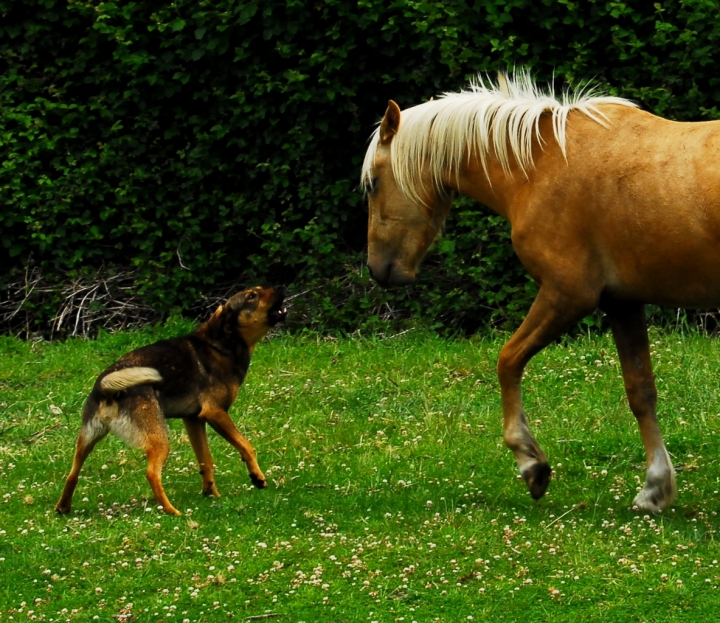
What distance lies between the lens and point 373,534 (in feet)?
22.1

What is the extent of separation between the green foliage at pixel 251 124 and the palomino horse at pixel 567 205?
3.96 m

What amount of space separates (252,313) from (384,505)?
5.15ft

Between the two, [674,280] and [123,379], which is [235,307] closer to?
[123,379]

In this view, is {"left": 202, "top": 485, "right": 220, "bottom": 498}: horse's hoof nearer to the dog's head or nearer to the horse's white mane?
the dog's head

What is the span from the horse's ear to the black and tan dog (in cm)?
130

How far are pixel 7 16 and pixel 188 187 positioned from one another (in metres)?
2.56

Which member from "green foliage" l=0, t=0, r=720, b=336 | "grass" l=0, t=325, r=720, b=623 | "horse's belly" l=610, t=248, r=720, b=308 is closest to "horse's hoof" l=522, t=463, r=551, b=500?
"grass" l=0, t=325, r=720, b=623

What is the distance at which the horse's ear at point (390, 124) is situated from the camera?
24.0 ft

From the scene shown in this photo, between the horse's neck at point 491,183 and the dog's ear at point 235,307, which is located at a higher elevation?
the horse's neck at point 491,183

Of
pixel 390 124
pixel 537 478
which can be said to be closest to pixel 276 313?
Answer: pixel 390 124

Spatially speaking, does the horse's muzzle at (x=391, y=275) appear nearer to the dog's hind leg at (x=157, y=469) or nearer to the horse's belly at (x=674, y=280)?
the horse's belly at (x=674, y=280)

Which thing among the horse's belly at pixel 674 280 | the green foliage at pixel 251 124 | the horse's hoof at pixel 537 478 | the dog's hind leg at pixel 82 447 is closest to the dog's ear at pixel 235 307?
the dog's hind leg at pixel 82 447

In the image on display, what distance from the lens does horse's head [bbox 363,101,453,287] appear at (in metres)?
7.37

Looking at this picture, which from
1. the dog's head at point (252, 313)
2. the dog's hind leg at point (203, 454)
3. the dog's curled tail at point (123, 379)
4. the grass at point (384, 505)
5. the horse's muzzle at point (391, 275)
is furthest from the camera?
the dog's head at point (252, 313)
